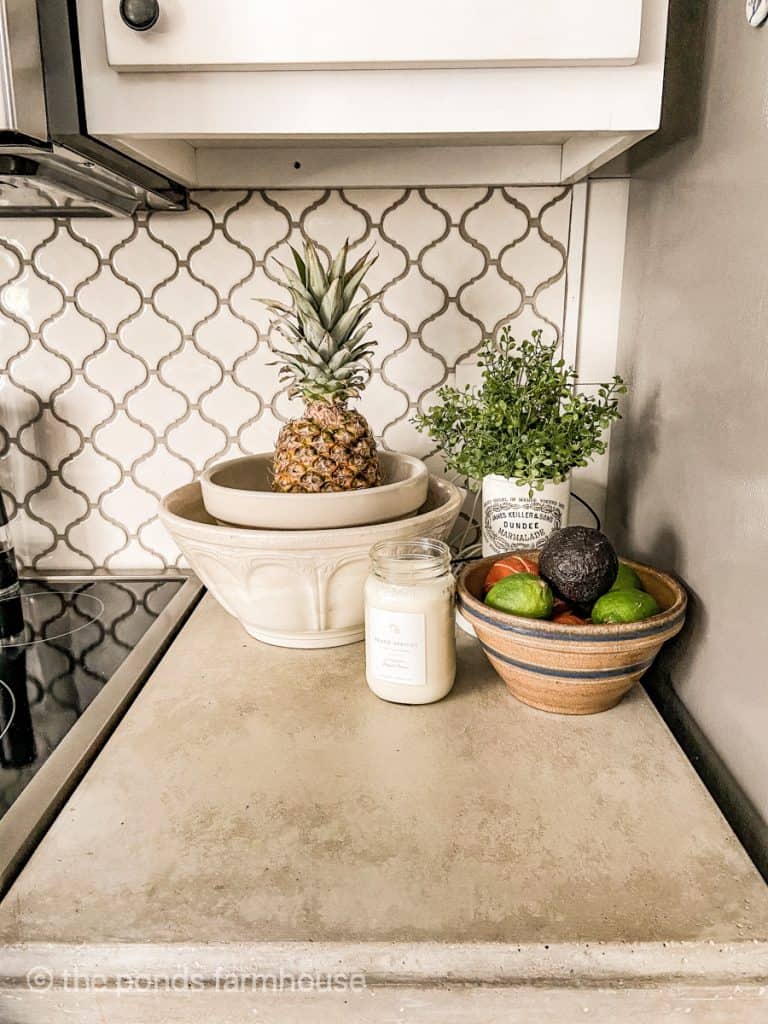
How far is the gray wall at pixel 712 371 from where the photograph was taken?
0.63 metres

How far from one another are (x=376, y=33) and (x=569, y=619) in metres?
0.58

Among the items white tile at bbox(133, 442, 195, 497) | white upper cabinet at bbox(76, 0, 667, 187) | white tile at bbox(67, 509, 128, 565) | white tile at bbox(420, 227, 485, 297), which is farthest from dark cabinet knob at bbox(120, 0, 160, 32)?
white tile at bbox(67, 509, 128, 565)

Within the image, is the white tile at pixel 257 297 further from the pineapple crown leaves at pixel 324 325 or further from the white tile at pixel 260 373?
the pineapple crown leaves at pixel 324 325

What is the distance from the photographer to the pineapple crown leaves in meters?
0.88

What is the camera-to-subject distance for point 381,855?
1.92ft

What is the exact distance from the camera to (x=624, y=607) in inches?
29.1

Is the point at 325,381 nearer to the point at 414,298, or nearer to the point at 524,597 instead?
the point at 414,298

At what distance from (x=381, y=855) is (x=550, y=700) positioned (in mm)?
263

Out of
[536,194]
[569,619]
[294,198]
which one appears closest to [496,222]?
[536,194]

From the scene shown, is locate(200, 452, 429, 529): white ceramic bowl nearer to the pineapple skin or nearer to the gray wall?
the pineapple skin

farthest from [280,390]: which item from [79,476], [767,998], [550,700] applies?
[767,998]

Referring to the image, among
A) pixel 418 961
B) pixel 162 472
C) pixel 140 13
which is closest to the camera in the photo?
pixel 418 961

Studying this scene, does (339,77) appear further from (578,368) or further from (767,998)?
(767,998)

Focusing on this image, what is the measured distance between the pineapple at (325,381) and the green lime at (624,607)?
325mm
